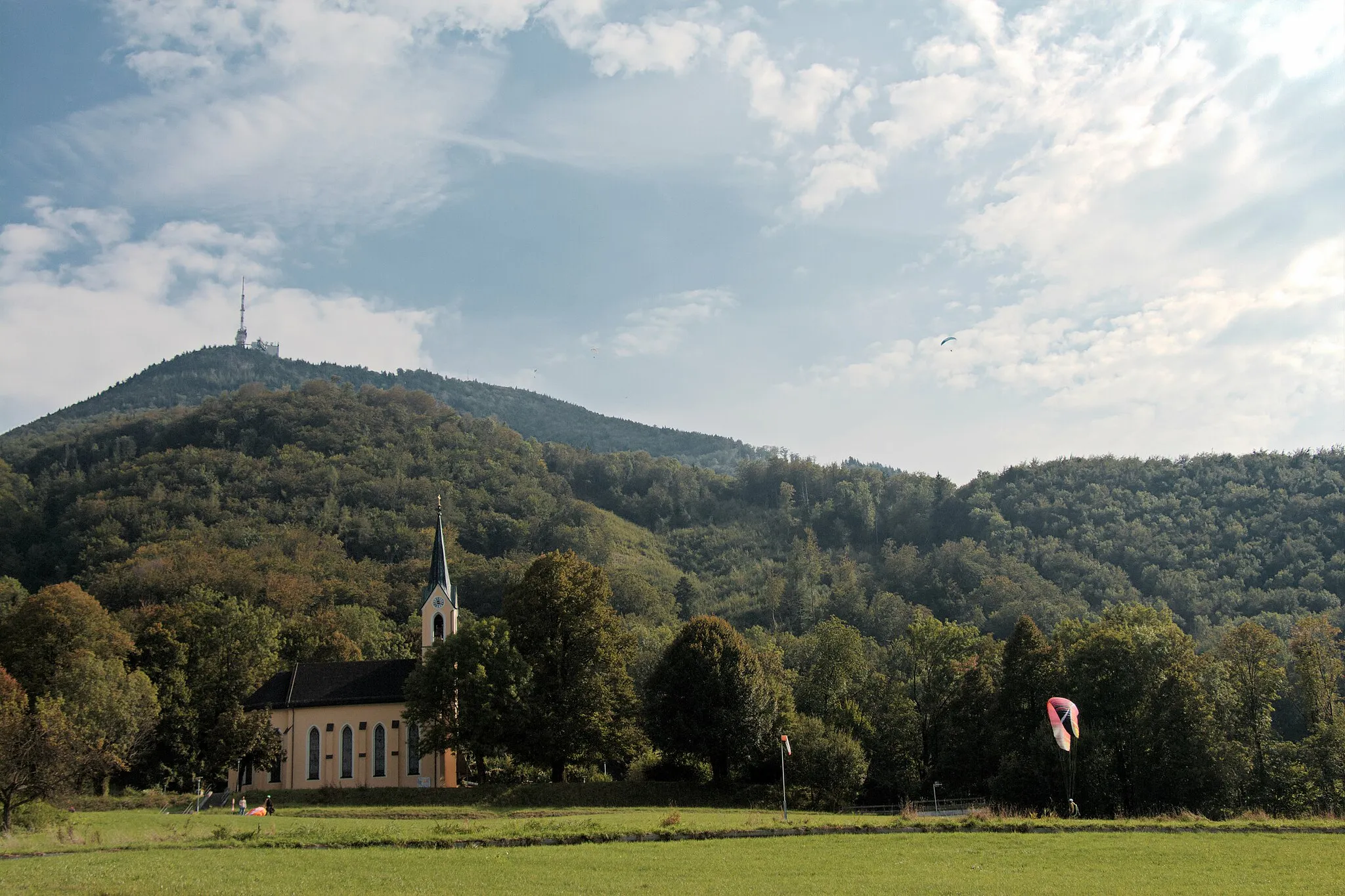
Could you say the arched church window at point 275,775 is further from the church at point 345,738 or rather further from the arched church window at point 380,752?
the arched church window at point 380,752

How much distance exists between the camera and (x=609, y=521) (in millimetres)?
155875

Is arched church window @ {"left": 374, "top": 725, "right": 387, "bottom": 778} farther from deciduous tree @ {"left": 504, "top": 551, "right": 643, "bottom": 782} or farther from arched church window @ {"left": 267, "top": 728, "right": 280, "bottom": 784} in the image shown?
deciduous tree @ {"left": 504, "top": 551, "right": 643, "bottom": 782}

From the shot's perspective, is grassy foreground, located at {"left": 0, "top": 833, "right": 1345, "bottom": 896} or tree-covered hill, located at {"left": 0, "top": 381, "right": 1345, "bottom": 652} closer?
grassy foreground, located at {"left": 0, "top": 833, "right": 1345, "bottom": 896}

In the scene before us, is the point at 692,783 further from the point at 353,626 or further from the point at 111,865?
the point at 353,626

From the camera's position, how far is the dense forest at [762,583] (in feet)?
167

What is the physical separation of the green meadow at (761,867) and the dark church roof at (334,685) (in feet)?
104

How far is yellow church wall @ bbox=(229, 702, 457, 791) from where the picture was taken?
60.8m

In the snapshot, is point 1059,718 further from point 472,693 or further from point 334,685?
point 334,685

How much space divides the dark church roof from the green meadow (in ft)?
104

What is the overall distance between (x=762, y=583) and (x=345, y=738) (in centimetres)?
8096

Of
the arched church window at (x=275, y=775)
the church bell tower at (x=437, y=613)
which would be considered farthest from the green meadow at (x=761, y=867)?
the church bell tower at (x=437, y=613)

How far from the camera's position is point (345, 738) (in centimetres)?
6166

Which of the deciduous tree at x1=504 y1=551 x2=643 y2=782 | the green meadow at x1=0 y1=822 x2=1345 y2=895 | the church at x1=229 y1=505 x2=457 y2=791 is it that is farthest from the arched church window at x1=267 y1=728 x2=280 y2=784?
the green meadow at x1=0 y1=822 x2=1345 y2=895

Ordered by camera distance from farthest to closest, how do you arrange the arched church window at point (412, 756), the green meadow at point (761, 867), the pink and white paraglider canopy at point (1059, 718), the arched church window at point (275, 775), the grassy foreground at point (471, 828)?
the arched church window at point (275, 775) < the arched church window at point (412, 756) < the pink and white paraglider canopy at point (1059, 718) < the grassy foreground at point (471, 828) < the green meadow at point (761, 867)
